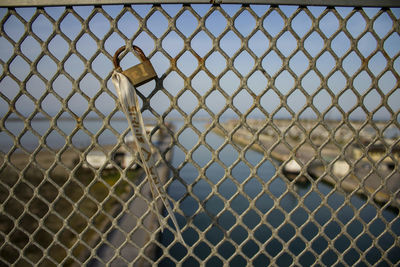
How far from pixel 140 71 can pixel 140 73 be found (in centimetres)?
1

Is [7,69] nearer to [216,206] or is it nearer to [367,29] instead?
[367,29]

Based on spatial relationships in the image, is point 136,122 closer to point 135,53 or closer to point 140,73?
point 140,73

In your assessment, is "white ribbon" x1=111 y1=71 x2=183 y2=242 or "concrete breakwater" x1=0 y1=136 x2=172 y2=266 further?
"concrete breakwater" x1=0 y1=136 x2=172 y2=266

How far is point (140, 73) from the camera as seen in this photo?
65.9 inches

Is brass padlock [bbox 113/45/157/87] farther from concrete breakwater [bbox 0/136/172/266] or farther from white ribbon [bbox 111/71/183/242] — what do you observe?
concrete breakwater [bbox 0/136/172/266]

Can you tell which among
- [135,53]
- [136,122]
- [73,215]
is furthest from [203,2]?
[73,215]

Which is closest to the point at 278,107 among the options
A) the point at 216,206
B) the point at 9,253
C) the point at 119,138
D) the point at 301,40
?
the point at 301,40

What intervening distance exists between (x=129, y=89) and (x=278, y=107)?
3.39ft

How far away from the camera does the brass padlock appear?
167cm

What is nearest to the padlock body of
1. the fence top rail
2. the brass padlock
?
the brass padlock

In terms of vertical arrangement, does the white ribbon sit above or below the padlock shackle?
below

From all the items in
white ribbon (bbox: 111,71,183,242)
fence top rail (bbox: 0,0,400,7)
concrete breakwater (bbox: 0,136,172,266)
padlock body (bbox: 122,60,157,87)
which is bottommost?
concrete breakwater (bbox: 0,136,172,266)

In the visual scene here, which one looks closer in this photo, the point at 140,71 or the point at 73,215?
the point at 140,71

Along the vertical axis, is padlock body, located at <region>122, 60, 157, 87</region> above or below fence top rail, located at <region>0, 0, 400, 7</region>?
below
